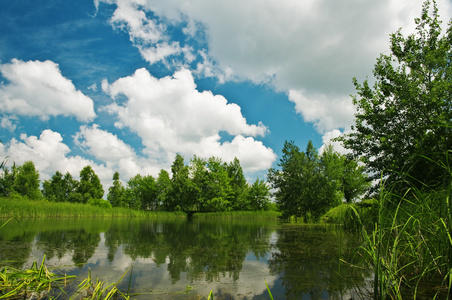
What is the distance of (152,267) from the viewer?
495cm

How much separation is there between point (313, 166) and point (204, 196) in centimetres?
2512

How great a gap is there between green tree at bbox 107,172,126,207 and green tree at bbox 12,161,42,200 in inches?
644

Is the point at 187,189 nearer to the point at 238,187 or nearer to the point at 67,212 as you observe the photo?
the point at 238,187

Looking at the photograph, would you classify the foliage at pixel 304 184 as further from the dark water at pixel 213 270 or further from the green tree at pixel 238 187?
the green tree at pixel 238 187

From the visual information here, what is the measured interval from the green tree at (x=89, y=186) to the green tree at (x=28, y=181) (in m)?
8.04

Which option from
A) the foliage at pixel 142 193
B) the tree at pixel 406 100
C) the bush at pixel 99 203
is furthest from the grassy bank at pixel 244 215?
the tree at pixel 406 100

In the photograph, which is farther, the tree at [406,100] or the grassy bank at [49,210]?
the grassy bank at [49,210]

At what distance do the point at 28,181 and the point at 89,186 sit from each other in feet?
34.2

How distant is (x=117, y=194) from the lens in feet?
178

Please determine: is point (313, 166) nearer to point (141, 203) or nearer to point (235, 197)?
point (235, 197)

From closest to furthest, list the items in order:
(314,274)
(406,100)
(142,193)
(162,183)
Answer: (314,274), (406,100), (162,183), (142,193)

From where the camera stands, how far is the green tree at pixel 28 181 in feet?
121

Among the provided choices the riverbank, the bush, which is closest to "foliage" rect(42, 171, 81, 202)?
the bush

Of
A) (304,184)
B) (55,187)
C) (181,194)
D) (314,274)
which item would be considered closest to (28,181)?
(55,187)
